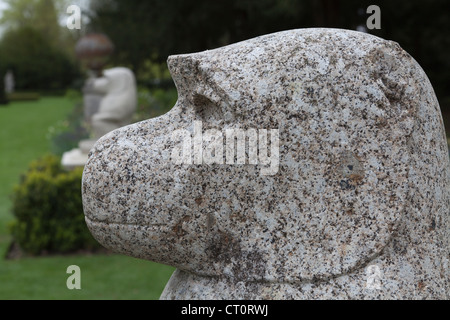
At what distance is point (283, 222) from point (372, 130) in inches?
14.7

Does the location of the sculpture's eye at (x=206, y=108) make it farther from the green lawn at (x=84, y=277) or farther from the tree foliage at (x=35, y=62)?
the tree foliage at (x=35, y=62)

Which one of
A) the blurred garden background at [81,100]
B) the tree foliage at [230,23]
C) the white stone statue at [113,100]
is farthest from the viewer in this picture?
the tree foliage at [230,23]

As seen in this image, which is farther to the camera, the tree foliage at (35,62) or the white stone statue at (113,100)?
the tree foliage at (35,62)

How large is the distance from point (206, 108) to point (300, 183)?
38cm

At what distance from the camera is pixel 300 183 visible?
6.32ft

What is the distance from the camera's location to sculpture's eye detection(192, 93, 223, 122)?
2.00 meters

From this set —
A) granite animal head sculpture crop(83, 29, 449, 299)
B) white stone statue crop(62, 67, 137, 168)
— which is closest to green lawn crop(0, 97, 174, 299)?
white stone statue crop(62, 67, 137, 168)

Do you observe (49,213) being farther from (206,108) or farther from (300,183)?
(300,183)

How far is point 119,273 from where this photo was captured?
7.42m

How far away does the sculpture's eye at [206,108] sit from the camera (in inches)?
78.8

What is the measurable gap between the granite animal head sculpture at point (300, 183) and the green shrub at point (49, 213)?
6.15 m

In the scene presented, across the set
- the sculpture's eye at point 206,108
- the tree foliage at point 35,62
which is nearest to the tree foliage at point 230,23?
the sculpture's eye at point 206,108

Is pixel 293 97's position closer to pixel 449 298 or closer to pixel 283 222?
pixel 283 222

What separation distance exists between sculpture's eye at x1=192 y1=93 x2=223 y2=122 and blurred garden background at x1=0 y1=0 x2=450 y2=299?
245 centimetres
